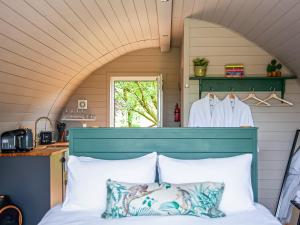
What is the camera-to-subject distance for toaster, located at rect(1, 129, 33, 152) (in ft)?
11.1

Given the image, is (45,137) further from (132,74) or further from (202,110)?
(202,110)

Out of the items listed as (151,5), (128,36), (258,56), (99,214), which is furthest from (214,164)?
(128,36)

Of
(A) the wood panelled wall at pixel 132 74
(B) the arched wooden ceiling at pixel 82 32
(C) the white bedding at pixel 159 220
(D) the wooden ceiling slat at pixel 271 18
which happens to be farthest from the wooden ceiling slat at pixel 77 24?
(D) the wooden ceiling slat at pixel 271 18

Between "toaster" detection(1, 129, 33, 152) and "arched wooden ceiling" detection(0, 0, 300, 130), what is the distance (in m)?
0.12

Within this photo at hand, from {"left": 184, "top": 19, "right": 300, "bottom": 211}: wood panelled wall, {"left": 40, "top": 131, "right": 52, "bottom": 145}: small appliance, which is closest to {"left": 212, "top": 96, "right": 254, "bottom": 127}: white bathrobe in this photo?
{"left": 184, "top": 19, "right": 300, "bottom": 211}: wood panelled wall

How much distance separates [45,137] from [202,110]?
231 cm

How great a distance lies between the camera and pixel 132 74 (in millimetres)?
5176

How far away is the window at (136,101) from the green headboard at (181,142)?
270cm

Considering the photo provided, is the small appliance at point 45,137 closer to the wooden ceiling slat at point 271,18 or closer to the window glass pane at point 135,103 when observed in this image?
the window glass pane at point 135,103

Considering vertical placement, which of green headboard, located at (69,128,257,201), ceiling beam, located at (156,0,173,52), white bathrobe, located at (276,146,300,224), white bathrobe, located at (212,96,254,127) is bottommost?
white bathrobe, located at (276,146,300,224)

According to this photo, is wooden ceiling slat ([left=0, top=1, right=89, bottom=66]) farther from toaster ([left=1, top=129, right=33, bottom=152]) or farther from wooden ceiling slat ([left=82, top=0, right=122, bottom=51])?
toaster ([left=1, top=129, right=33, bottom=152])

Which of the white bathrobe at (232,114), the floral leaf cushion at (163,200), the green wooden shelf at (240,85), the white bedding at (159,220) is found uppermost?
the green wooden shelf at (240,85)

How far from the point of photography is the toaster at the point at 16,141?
11.1 ft

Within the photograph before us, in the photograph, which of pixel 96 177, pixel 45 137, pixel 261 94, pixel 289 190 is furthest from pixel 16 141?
pixel 289 190
